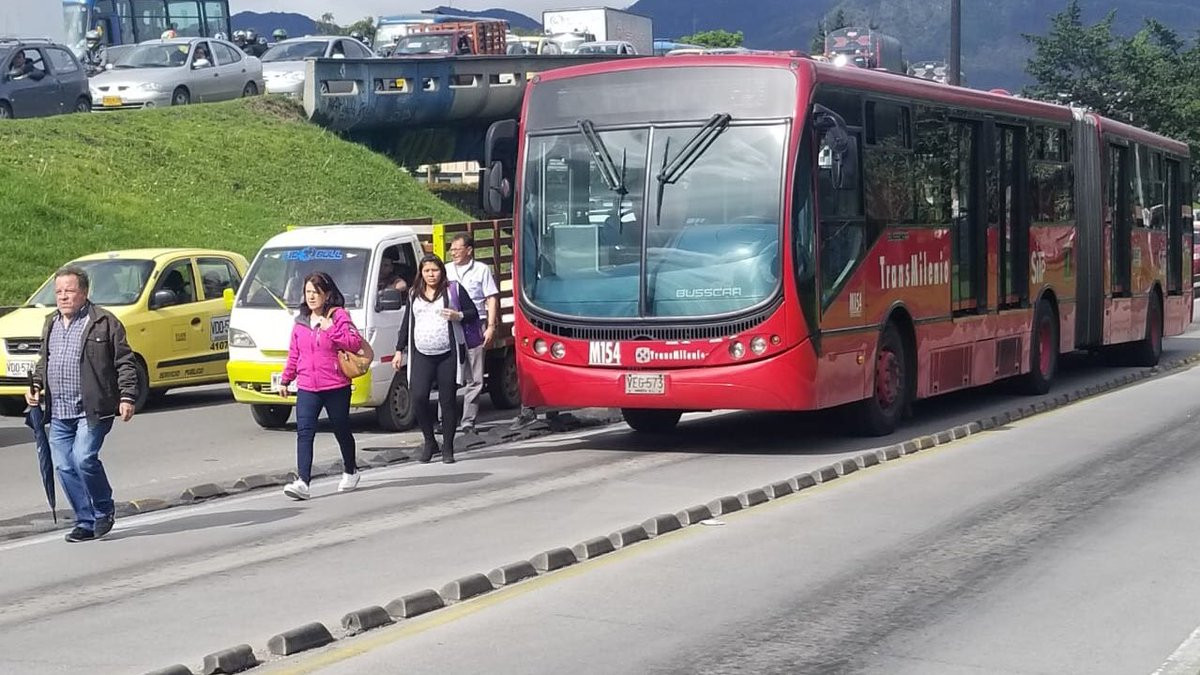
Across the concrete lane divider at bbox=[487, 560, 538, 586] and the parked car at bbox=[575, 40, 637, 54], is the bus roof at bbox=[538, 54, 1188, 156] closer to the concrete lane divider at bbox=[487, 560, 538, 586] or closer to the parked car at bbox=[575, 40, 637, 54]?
the concrete lane divider at bbox=[487, 560, 538, 586]

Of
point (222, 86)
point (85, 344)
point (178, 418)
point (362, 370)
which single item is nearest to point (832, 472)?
point (362, 370)

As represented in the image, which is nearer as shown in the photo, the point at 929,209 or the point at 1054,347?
the point at 929,209

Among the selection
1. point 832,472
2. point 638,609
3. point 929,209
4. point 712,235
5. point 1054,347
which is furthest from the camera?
point 1054,347

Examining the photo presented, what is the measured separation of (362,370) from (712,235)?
3396 millimetres

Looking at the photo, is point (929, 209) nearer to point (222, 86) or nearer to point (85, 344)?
point (85, 344)

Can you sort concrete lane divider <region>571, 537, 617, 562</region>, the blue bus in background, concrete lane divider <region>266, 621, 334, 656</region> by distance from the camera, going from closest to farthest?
concrete lane divider <region>266, 621, 334, 656</region>, concrete lane divider <region>571, 537, 617, 562</region>, the blue bus in background

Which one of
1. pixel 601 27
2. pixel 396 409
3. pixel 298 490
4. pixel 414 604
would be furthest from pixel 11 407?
pixel 601 27

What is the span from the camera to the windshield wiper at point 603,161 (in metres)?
14.6

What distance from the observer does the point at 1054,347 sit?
21.1m

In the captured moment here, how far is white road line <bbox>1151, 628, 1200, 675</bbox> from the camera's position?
7.50 metres

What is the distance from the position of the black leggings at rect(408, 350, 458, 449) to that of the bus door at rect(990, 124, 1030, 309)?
23.1 ft

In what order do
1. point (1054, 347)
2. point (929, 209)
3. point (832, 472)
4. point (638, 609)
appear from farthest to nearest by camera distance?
point (1054, 347)
point (929, 209)
point (832, 472)
point (638, 609)

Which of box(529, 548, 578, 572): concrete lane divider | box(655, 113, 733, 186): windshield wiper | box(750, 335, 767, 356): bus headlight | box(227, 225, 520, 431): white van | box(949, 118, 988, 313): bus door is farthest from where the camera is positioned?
box(949, 118, 988, 313): bus door

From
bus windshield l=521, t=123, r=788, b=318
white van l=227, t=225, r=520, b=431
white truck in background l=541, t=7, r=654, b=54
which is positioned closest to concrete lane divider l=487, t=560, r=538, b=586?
bus windshield l=521, t=123, r=788, b=318
